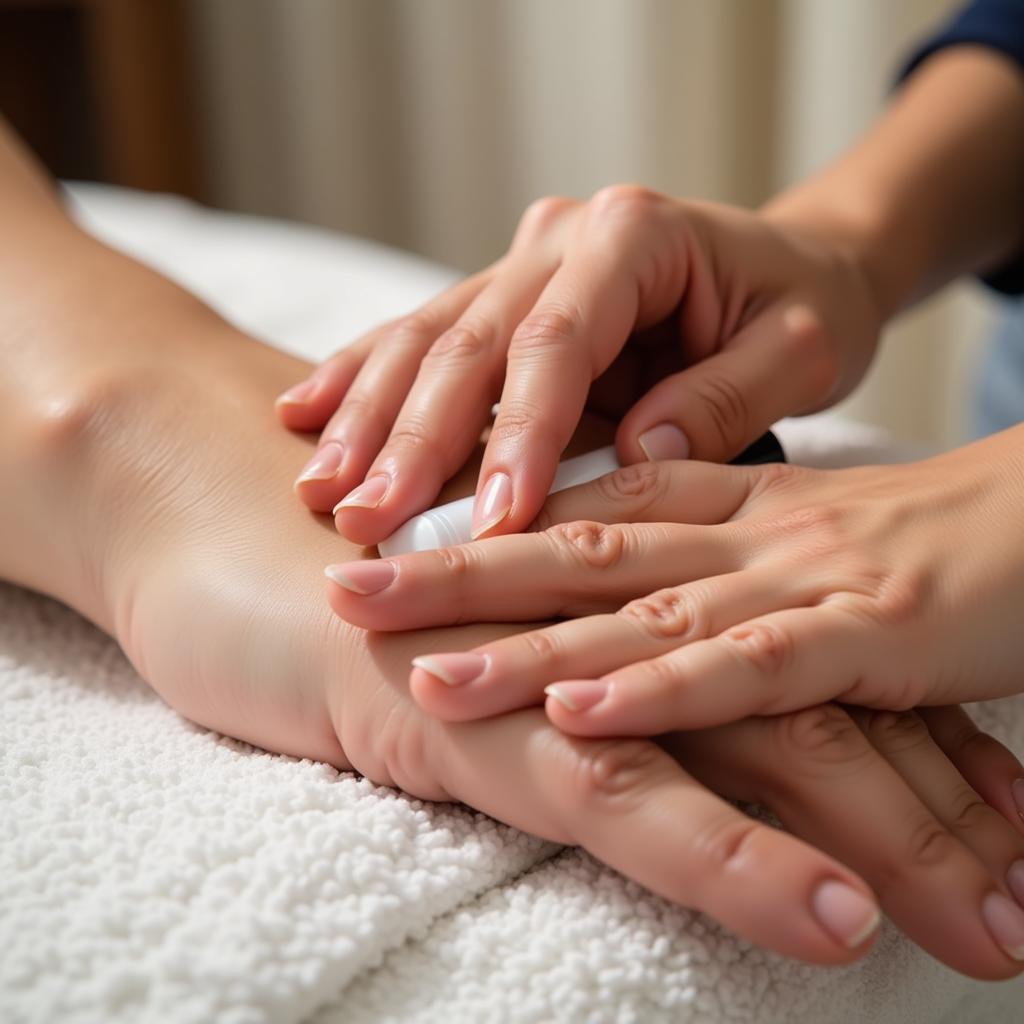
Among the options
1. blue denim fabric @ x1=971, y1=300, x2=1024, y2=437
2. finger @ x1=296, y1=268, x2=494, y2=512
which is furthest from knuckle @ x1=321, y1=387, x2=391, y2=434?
blue denim fabric @ x1=971, y1=300, x2=1024, y2=437

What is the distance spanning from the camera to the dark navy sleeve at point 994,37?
114 centimetres

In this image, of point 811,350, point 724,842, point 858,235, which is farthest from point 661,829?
point 858,235

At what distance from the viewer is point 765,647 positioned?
1.54 feet

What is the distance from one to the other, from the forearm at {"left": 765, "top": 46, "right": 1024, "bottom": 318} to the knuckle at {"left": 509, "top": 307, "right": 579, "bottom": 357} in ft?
1.02

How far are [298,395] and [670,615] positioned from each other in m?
0.27

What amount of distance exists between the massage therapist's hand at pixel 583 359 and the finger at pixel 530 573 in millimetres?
33

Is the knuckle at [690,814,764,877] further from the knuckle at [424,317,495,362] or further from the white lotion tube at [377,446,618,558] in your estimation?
the knuckle at [424,317,495,362]

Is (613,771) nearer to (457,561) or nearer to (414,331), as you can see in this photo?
(457,561)

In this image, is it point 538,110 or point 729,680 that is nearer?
point 729,680

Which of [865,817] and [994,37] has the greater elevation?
[994,37]

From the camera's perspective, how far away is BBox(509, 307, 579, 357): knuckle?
61 centimetres

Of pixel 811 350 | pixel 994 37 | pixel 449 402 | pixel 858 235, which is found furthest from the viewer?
pixel 994 37

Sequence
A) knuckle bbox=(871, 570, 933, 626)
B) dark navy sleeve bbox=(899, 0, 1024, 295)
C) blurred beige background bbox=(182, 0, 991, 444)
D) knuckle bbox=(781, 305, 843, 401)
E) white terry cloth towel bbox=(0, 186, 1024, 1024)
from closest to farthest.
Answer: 1. white terry cloth towel bbox=(0, 186, 1024, 1024)
2. knuckle bbox=(871, 570, 933, 626)
3. knuckle bbox=(781, 305, 843, 401)
4. dark navy sleeve bbox=(899, 0, 1024, 295)
5. blurred beige background bbox=(182, 0, 991, 444)

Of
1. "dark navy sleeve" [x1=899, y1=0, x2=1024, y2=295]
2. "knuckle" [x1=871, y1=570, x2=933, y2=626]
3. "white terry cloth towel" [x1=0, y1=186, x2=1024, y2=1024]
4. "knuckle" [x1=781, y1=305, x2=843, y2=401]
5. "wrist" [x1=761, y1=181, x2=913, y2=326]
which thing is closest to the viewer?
"white terry cloth towel" [x1=0, y1=186, x2=1024, y2=1024]
